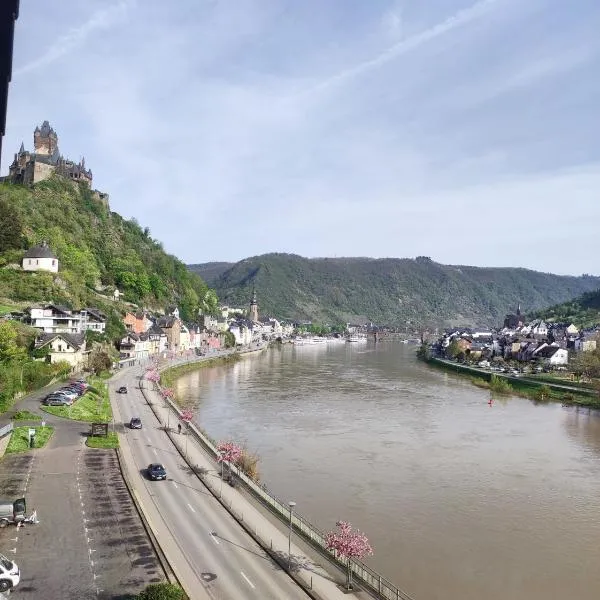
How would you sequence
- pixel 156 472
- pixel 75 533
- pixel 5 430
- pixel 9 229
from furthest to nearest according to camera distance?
pixel 9 229
pixel 5 430
pixel 156 472
pixel 75 533

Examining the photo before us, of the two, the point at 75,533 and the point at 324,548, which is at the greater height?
the point at 75,533

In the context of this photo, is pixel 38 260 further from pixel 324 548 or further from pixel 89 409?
pixel 324 548

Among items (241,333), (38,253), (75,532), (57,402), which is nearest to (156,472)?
(75,532)

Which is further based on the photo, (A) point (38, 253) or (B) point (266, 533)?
(A) point (38, 253)

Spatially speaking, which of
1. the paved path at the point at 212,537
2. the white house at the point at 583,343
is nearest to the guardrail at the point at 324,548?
the paved path at the point at 212,537

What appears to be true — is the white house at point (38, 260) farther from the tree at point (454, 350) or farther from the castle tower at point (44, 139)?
the tree at point (454, 350)

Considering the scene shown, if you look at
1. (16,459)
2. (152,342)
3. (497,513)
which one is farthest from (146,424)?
(152,342)

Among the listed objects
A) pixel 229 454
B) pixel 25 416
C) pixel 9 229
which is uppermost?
pixel 9 229

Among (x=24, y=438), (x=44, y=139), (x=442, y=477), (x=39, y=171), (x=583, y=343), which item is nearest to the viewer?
(x=24, y=438)
